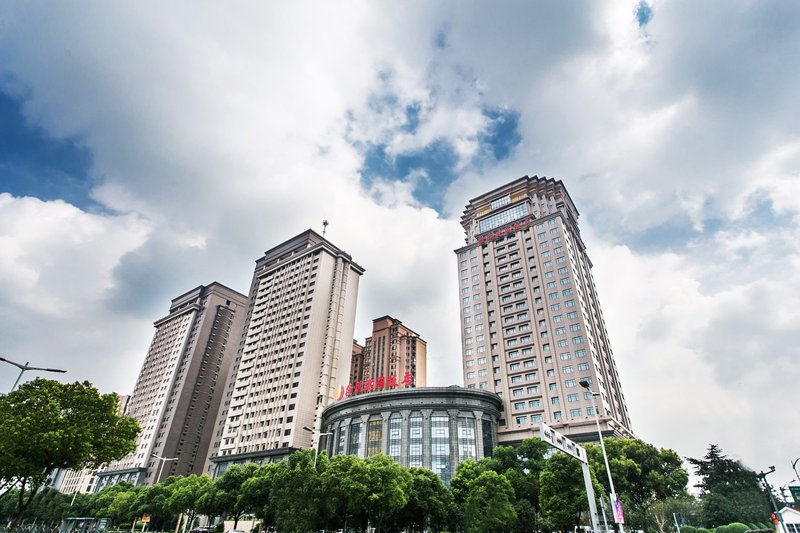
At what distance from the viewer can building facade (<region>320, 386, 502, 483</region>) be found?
61375 mm

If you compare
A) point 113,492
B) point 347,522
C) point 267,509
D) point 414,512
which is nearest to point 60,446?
point 267,509

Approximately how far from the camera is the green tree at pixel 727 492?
159 ft

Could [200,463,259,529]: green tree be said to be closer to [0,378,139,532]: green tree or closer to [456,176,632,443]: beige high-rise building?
[0,378,139,532]: green tree

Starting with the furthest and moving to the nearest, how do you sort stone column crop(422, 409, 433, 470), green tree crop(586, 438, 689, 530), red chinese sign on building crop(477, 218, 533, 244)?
A: red chinese sign on building crop(477, 218, 533, 244) → stone column crop(422, 409, 433, 470) → green tree crop(586, 438, 689, 530)

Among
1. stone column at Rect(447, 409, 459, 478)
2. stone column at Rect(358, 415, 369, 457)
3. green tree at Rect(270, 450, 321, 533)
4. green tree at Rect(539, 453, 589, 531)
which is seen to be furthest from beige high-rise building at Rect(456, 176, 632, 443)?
green tree at Rect(270, 450, 321, 533)

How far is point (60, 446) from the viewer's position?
26219 millimetres

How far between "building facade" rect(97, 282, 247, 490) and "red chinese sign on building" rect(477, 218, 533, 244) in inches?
2823

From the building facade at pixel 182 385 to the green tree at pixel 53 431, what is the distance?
2892 inches

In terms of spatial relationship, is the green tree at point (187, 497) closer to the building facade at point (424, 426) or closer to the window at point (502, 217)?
the building facade at point (424, 426)

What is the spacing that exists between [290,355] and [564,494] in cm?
6196

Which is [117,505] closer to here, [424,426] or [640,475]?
[424,426]

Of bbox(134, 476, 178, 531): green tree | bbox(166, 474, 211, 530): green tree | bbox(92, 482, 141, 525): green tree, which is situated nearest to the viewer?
bbox(166, 474, 211, 530): green tree

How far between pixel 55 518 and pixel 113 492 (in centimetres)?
1177

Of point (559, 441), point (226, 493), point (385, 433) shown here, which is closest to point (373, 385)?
point (385, 433)
